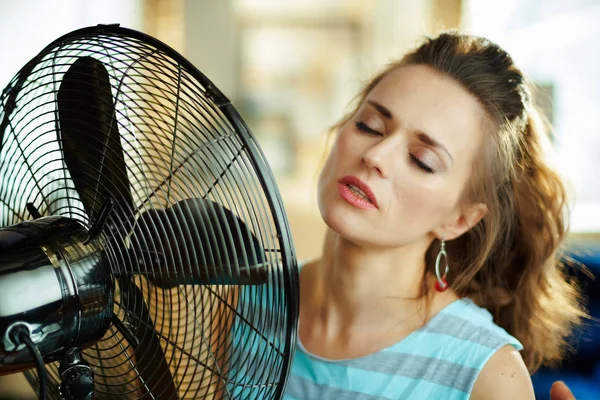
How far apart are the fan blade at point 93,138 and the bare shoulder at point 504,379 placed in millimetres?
724

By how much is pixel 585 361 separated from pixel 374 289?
46.7 inches

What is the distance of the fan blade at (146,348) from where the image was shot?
86cm

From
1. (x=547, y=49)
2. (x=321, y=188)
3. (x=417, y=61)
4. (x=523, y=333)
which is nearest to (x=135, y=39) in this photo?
(x=321, y=188)

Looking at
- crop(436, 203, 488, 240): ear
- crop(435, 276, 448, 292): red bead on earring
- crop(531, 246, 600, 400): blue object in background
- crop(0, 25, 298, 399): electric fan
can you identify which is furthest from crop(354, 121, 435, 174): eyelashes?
crop(531, 246, 600, 400): blue object in background

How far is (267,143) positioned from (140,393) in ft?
12.9

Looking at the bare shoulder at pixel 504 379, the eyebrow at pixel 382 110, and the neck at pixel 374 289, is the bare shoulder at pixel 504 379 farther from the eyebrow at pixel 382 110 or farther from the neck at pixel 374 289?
the eyebrow at pixel 382 110

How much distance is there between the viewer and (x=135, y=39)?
789 mm

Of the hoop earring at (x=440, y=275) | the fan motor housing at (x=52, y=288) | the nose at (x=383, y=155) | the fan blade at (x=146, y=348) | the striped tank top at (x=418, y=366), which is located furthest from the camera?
the hoop earring at (x=440, y=275)

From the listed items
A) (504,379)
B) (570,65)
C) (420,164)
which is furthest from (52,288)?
(570,65)

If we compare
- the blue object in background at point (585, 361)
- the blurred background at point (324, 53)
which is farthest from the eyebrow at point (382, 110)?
the blurred background at point (324, 53)

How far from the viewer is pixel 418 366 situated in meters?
1.25

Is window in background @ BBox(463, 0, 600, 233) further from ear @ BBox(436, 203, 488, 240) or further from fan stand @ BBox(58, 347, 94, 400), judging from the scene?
fan stand @ BBox(58, 347, 94, 400)

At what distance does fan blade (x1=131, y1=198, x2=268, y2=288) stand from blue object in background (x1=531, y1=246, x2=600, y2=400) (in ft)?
4.88

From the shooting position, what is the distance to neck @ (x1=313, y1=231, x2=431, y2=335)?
1.29 m
